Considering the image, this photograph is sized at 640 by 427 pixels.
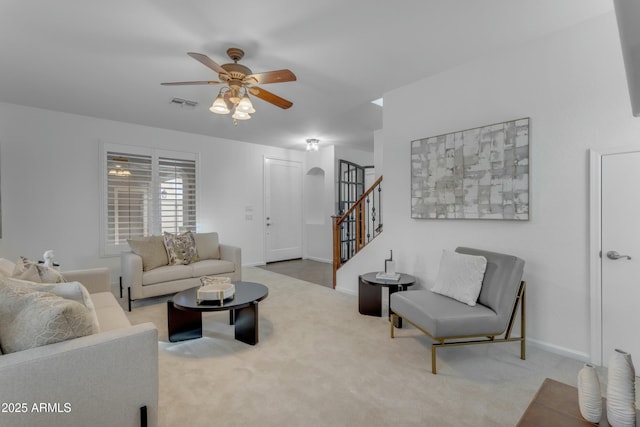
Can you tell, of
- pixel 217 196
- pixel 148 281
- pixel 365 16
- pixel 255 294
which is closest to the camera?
pixel 365 16

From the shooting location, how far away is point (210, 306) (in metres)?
2.54

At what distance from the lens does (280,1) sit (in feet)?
7.07

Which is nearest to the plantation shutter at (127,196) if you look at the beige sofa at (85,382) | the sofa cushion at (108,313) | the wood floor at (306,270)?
the sofa cushion at (108,313)

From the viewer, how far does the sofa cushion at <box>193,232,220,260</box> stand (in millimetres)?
4668

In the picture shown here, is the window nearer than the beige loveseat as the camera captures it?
No

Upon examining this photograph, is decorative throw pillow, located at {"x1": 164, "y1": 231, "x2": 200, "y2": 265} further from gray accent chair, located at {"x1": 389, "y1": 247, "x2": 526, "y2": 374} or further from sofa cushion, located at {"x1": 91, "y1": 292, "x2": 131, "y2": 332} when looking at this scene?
gray accent chair, located at {"x1": 389, "y1": 247, "x2": 526, "y2": 374}

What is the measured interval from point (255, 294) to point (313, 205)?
4746mm

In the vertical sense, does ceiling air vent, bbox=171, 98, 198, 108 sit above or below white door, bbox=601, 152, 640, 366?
above

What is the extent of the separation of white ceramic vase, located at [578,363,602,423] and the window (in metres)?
5.60

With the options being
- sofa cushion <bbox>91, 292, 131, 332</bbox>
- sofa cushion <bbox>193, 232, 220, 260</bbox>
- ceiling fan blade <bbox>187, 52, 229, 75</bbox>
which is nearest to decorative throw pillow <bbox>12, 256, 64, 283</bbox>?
sofa cushion <bbox>91, 292, 131, 332</bbox>

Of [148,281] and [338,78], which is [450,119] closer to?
[338,78]

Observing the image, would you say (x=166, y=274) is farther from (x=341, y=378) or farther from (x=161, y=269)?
(x=341, y=378)

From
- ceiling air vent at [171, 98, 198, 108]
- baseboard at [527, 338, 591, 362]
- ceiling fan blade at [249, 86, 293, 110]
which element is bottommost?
baseboard at [527, 338, 591, 362]

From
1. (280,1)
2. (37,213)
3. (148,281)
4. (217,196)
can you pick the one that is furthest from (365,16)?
(37,213)
